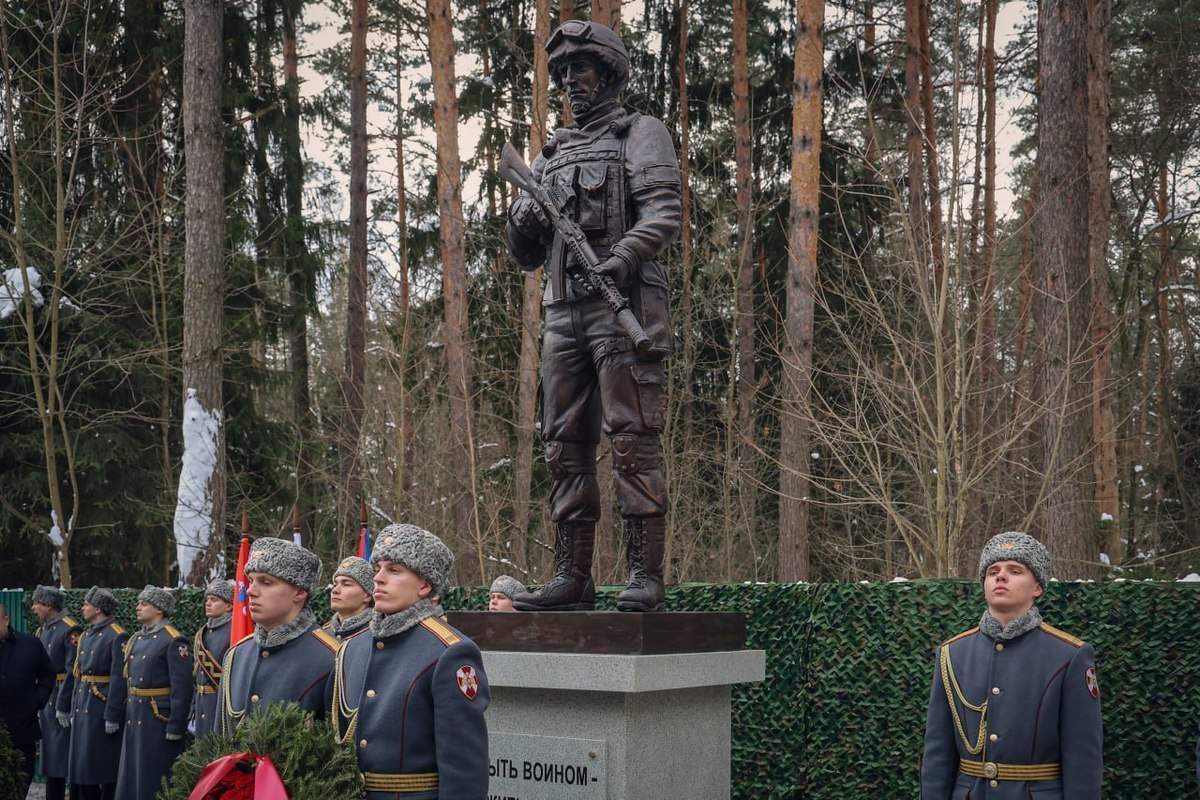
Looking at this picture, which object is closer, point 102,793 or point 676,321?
point 102,793

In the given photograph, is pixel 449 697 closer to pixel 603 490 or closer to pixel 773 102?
pixel 603 490

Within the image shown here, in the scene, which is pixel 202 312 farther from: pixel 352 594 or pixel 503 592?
pixel 352 594

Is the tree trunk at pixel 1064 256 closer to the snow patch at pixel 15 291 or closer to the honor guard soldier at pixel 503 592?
the honor guard soldier at pixel 503 592

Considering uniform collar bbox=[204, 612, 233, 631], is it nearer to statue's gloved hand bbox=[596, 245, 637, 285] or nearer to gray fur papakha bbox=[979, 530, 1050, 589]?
statue's gloved hand bbox=[596, 245, 637, 285]

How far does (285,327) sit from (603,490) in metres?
7.24

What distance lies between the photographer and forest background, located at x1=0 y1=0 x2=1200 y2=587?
666 inches

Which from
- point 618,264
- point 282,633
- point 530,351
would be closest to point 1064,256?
point 618,264

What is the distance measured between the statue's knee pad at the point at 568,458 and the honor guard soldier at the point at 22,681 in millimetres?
7079

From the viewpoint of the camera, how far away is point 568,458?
6.69 m

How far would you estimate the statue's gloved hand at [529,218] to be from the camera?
668cm

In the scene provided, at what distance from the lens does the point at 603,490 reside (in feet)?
62.4

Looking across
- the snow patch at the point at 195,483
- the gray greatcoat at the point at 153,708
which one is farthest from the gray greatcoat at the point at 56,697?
the gray greatcoat at the point at 153,708

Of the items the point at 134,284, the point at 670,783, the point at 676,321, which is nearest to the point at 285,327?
the point at 134,284

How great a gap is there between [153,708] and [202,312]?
5547 mm
